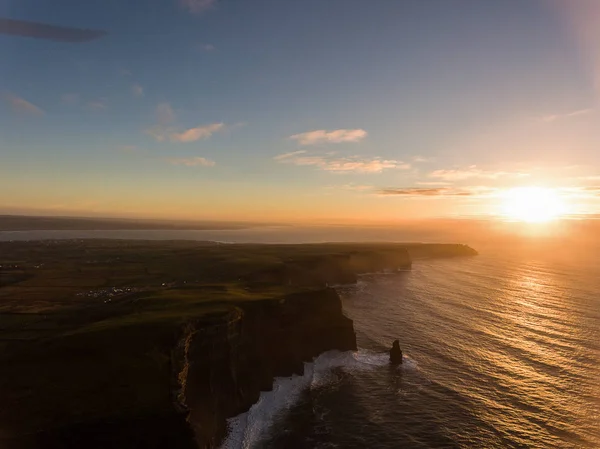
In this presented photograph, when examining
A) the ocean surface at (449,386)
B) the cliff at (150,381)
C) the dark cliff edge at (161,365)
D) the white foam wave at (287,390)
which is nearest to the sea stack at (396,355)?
the white foam wave at (287,390)

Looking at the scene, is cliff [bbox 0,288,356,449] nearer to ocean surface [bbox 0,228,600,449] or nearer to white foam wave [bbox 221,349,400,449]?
white foam wave [bbox 221,349,400,449]

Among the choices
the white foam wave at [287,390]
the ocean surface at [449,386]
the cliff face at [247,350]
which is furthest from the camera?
the white foam wave at [287,390]

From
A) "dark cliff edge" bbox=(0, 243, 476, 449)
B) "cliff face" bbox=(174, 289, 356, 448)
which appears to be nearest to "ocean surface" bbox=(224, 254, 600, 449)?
"cliff face" bbox=(174, 289, 356, 448)

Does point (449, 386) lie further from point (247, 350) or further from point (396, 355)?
point (247, 350)

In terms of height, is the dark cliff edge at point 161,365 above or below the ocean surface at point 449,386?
above

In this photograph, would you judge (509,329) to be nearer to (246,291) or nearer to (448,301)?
(448,301)

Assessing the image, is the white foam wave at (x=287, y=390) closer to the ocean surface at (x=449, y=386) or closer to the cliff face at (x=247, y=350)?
the ocean surface at (x=449, y=386)
